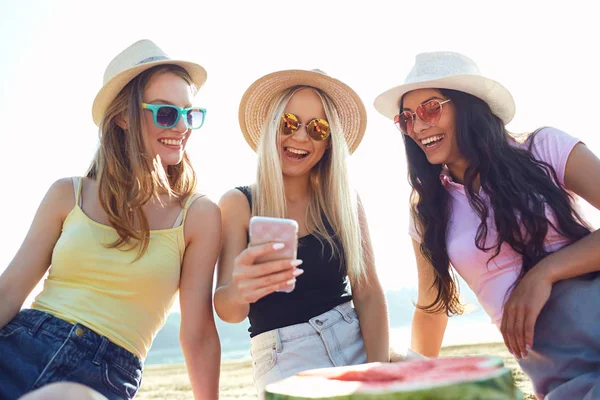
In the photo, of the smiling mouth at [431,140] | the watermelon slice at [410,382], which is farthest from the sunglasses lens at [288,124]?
the watermelon slice at [410,382]

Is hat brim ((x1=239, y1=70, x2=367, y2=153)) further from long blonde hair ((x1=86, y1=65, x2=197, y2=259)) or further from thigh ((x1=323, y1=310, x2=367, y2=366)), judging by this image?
thigh ((x1=323, y1=310, x2=367, y2=366))

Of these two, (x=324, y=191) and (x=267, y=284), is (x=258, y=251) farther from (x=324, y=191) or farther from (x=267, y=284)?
(x=324, y=191)

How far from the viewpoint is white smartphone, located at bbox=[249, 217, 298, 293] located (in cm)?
263

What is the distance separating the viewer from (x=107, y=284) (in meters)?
3.58

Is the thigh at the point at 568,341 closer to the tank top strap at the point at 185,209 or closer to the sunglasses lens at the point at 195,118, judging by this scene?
the tank top strap at the point at 185,209

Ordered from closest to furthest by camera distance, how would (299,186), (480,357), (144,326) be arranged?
1. (480,357)
2. (144,326)
3. (299,186)

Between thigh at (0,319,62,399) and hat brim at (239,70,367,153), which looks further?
hat brim at (239,70,367,153)

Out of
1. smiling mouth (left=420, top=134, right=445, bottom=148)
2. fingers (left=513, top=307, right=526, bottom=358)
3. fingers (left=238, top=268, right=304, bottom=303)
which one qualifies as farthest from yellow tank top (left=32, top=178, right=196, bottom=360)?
fingers (left=513, top=307, right=526, bottom=358)

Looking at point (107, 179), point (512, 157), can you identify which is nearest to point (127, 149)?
point (107, 179)

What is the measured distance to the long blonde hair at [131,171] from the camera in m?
3.79

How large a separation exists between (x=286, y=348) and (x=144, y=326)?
99 centimetres

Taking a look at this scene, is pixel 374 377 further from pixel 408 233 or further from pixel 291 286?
pixel 408 233

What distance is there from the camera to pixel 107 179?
4.00m

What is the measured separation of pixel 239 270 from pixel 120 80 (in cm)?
203
